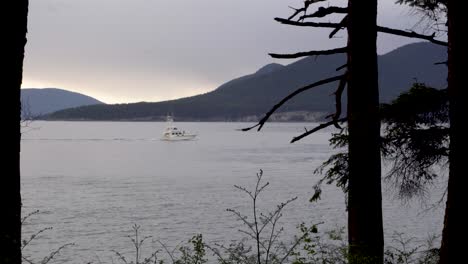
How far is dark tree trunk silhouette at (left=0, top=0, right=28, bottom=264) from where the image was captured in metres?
4.15

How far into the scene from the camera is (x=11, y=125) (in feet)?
13.7

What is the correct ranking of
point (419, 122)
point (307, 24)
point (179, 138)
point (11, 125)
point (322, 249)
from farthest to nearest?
point (179, 138), point (419, 122), point (322, 249), point (307, 24), point (11, 125)

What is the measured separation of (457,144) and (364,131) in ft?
6.04

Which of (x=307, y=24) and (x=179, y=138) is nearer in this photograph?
(x=307, y=24)

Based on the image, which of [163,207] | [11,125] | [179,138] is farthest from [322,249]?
[179,138]

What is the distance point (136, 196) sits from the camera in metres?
50.3

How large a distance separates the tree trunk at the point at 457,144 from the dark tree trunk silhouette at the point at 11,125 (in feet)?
11.5

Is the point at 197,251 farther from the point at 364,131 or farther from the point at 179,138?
the point at 179,138

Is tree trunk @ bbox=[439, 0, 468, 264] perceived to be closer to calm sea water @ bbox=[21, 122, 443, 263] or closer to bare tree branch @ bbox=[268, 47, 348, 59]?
bare tree branch @ bbox=[268, 47, 348, 59]

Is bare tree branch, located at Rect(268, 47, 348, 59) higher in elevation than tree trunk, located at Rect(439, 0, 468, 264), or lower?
higher

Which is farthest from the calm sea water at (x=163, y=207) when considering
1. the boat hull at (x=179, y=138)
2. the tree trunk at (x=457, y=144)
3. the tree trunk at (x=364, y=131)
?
the boat hull at (x=179, y=138)

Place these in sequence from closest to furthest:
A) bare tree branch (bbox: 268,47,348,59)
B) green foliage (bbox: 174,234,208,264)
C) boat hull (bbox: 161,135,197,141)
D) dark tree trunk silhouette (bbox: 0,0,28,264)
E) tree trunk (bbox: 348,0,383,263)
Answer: dark tree trunk silhouette (bbox: 0,0,28,264) < green foliage (bbox: 174,234,208,264) < bare tree branch (bbox: 268,47,348,59) < tree trunk (bbox: 348,0,383,263) < boat hull (bbox: 161,135,197,141)

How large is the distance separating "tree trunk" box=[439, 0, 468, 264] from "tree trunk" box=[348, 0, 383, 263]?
1.66 meters

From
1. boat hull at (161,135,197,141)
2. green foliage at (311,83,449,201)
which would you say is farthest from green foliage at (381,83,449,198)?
boat hull at (161,135,197,141)
